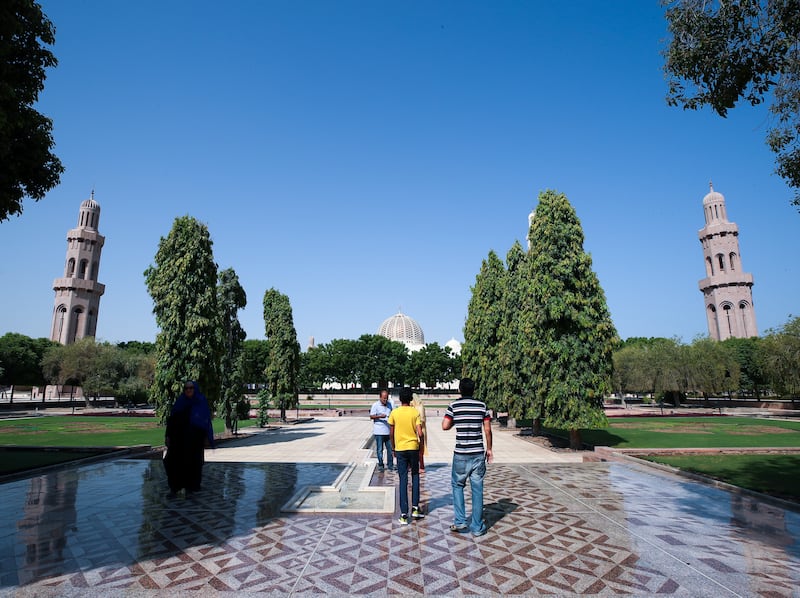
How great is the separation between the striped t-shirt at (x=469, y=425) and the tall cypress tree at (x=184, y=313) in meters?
11.7

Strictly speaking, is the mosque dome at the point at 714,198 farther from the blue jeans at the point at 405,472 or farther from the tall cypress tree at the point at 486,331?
the blue jeans at the point at 405,472

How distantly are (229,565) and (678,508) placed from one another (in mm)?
6646

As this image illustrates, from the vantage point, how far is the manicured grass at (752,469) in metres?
8.93

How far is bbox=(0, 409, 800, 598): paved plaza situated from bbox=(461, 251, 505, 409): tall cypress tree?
14.3m

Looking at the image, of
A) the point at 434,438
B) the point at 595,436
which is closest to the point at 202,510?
the point at 434,438

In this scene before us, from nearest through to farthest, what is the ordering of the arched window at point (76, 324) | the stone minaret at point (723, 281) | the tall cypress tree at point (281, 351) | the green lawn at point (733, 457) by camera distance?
the green lawn at point (733, 457)
the tall cypress tree at point (281, 351)
the arched window at point (76, 324)
the stone minaret at point (723, 281)

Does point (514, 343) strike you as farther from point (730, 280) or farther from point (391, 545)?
Answer: point (730, 280)

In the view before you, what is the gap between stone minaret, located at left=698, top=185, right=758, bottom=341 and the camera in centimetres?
7319

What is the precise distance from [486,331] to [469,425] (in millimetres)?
19015

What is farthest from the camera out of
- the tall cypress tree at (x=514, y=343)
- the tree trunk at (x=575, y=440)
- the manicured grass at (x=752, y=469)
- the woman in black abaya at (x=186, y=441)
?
the tall cypress tree at (x=514, y=343)

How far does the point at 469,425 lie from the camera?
591cm

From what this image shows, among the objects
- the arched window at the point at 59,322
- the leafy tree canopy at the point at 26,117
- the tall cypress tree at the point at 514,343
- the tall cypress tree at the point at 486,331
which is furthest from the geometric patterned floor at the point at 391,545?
the arched window at the point at 59,322

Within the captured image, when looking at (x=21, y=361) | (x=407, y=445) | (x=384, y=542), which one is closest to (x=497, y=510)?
(x=407, y=445)

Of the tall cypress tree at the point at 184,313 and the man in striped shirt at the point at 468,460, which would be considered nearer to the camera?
the man in striped shirt at the point at 468,460
